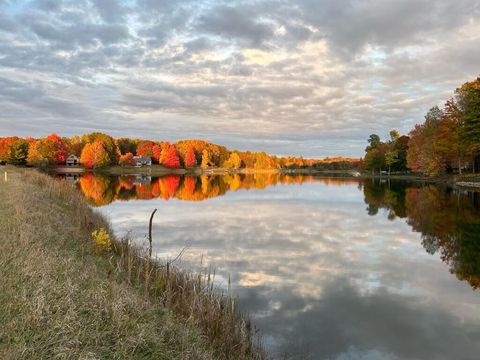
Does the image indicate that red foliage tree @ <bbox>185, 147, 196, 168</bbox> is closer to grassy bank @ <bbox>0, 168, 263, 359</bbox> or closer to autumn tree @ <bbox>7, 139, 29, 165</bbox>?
autumn tree @ <bbox>7, 139, 29, 165</bbox>

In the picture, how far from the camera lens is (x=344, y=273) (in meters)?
17.7

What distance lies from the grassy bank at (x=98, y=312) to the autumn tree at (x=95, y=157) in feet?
452

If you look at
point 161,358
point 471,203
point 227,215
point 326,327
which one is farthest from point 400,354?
point 471,203

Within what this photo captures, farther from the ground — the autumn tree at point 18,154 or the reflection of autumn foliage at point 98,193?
the autumn tree at point 18,154

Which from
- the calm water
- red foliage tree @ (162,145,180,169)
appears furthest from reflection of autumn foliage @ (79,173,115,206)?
red foliage tree @ (162,145,180,169)

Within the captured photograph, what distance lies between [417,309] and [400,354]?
11.9 ft

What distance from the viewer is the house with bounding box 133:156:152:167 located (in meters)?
177

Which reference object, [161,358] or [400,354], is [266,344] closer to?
[400,354]

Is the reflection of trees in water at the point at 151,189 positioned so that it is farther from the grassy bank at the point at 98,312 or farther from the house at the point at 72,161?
the house at the point at 72,161

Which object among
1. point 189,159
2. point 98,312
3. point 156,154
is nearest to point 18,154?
point 156,154

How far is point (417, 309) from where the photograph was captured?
13.5 metres

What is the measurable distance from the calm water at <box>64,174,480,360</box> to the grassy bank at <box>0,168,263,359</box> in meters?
1.70

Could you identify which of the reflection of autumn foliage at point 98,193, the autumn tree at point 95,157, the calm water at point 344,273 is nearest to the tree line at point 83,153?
the autumn tree at point 95,157

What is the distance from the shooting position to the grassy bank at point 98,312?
6648 mm
